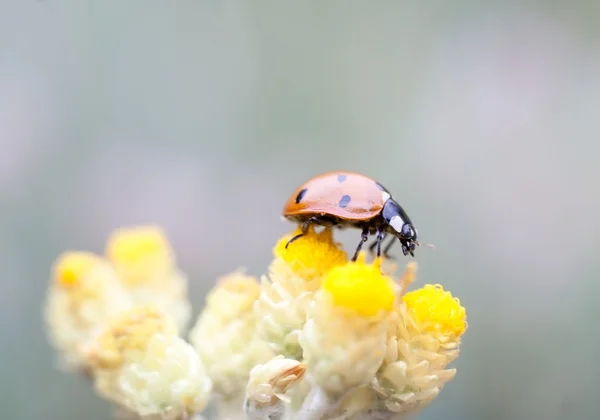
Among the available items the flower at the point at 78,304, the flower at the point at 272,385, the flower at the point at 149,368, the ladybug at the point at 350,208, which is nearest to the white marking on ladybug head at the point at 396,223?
the ladybug at the point at 350,208

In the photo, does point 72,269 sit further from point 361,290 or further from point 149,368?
point 361,290

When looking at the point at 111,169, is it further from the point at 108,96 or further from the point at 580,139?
the point at 580,139

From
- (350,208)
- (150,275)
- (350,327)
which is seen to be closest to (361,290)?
(350,327)

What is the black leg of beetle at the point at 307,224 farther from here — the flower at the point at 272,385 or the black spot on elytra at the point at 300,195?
the flower at the point at 272,385

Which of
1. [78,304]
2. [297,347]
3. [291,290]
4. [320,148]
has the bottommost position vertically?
[297,347]

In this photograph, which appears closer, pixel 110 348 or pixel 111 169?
pixel 110 348

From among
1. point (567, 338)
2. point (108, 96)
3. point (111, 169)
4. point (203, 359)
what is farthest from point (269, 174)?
point (203, 359)

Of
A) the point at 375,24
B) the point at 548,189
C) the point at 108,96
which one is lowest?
the point at 548,189

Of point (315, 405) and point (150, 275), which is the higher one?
point (150, 275)
